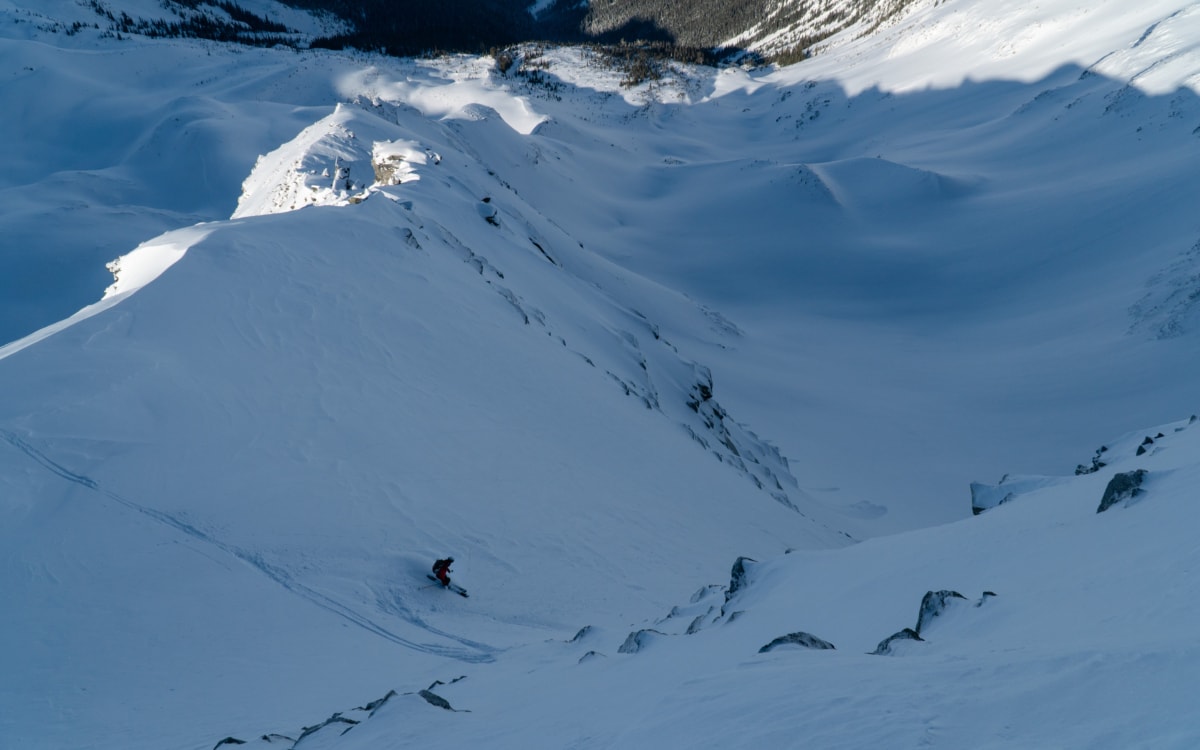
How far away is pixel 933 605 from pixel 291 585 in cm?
666

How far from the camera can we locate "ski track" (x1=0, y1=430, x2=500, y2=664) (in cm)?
783

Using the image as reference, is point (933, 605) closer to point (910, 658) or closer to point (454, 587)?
point (910, 658)

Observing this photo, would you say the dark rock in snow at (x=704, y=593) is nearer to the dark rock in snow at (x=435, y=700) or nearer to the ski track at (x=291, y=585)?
the ski track at (x=291, y=585)

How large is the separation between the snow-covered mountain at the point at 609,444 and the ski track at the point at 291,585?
5 cm

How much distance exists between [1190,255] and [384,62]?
75454 millimetres

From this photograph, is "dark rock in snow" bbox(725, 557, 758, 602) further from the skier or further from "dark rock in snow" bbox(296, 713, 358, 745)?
"dark rock in snow" bbox(296, 713, 358, 745)

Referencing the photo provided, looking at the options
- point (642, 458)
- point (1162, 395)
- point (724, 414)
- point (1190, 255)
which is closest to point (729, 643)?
point (642, 458)

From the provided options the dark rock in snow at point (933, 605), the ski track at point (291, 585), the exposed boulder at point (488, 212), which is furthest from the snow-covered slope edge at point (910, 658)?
the exposed boulder at point (488, 212)

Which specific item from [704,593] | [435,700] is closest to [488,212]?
[704,593]

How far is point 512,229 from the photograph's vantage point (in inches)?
1017

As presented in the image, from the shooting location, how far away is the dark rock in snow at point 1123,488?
6.15 meters

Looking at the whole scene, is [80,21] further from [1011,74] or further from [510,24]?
[1011,74]

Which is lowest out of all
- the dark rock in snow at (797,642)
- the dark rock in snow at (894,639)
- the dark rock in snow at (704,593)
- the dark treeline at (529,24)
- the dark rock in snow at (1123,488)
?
the dark rock in snow at (704,593)

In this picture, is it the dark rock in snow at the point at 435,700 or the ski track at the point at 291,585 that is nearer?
the dark rock in snow at the point at 435,700
